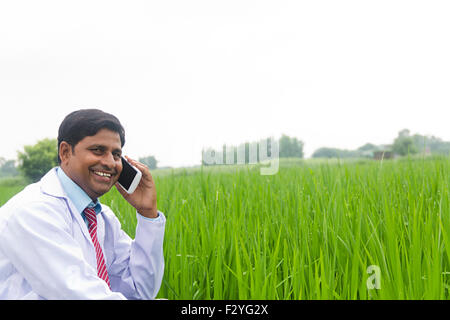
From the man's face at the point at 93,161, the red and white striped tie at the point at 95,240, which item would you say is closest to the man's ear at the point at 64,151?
the man's face at the point at 93,161

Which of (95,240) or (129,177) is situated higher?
(129,177)

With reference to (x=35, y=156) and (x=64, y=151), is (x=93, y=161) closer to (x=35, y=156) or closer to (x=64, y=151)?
(x=64, y=151)

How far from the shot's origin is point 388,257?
1.41 metres

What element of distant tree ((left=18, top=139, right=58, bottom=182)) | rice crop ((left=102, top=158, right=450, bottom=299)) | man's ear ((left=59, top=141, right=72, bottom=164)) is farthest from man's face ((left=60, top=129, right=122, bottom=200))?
distant tree ((left=18, top=139, right=58, bottom=182))

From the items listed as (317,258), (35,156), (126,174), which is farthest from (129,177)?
(35,156)

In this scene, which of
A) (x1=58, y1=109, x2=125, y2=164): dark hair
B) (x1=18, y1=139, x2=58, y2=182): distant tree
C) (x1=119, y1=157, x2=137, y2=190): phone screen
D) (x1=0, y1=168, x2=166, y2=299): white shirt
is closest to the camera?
(x1=0, y1=168, x2=166, y2=299): white shirt

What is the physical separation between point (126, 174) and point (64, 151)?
0.22 m

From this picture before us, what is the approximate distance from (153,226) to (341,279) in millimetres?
735

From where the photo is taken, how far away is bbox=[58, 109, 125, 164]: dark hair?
3.81 feet

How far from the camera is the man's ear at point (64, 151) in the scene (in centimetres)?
119

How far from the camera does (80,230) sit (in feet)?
3.77

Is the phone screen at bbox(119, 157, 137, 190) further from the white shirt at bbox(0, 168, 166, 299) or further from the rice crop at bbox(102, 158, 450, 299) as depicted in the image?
the rice crop at bbox(102, 158, 450, 299)
